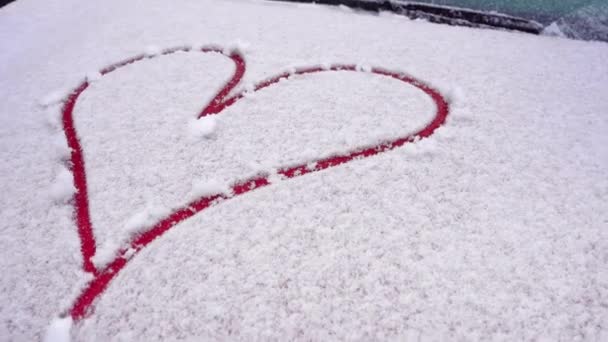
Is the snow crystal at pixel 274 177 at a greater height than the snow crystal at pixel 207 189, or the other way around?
the snow crystal at pixel 274 177

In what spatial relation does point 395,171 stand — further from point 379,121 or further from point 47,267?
point 47,267

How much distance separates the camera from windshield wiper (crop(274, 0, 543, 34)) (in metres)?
1.34

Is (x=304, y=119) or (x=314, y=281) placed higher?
(x=304, y=119)

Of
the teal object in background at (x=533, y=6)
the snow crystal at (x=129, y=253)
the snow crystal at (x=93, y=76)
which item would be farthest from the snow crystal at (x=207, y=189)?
the teal object in background at (x=533, y=6)

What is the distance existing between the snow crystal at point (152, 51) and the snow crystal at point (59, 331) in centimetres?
82

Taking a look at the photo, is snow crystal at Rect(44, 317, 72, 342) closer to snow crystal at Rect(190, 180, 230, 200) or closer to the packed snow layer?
the packed snow layer

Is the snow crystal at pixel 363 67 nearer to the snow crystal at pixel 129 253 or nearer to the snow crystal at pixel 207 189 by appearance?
the snow crystal at pixel 207 189

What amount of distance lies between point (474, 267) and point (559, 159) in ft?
1.23

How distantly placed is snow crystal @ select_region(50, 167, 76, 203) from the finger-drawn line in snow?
1cm

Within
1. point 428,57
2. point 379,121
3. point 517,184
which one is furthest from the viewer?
point 428,57

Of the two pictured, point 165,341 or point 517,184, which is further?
point 517,184

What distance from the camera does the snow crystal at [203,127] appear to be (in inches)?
34.5

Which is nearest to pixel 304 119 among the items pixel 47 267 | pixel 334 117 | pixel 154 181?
pixel 334 117

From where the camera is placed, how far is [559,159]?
829 mm
